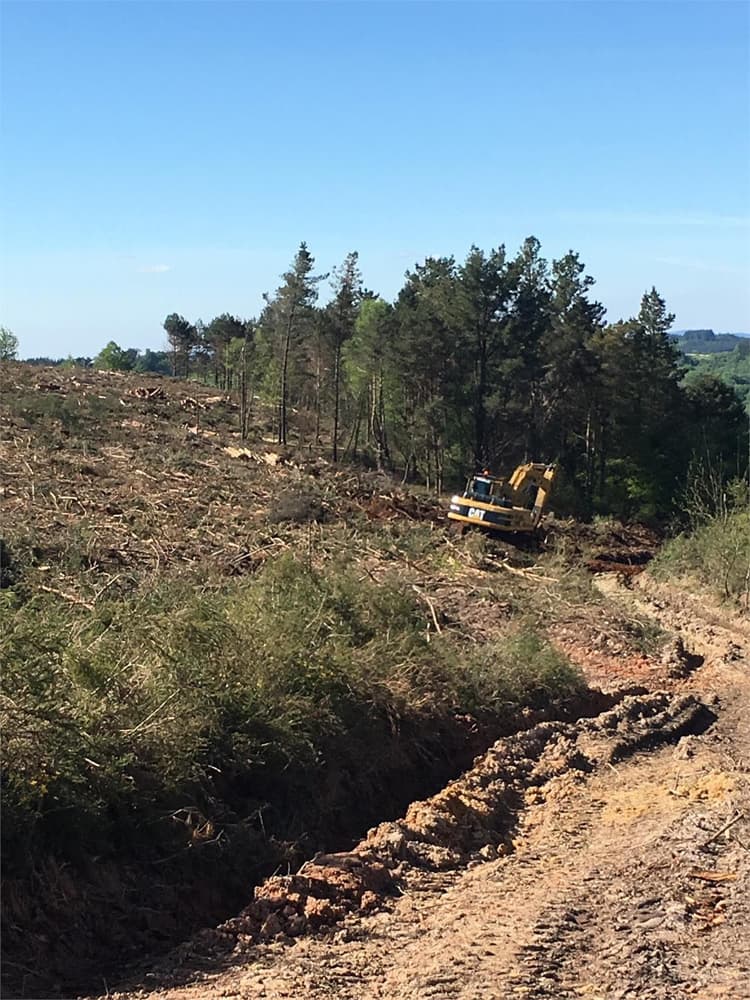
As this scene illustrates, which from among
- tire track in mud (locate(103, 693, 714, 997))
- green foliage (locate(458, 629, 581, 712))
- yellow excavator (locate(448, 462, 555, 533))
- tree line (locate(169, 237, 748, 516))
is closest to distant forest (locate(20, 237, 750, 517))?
tree line (locate(169, 237, 748, 516))

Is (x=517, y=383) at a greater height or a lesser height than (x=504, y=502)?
greater

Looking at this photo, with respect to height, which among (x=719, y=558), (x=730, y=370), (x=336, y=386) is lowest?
(x=719, y=558)

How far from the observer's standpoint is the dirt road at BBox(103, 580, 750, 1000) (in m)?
5.25

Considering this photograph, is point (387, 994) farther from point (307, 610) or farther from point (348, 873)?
point (307, 610)

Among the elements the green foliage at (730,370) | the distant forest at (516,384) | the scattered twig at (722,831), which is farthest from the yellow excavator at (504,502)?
the green foliage at (730,370)

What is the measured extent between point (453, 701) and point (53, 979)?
20.8 ft

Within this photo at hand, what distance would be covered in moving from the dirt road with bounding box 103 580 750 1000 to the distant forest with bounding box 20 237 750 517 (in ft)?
98.7

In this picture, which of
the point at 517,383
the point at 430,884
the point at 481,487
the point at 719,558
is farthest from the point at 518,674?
the point at 517,383

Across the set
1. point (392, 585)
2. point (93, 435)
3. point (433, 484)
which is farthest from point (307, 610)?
point (433, 484)

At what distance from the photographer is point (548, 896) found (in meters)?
6.64

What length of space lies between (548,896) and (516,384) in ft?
120

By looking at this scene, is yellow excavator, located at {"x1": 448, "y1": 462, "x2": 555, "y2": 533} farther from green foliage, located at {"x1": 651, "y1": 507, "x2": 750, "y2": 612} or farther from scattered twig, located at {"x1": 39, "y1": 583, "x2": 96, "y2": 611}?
scattered twig, located at {"x1": 39, "y1": 583, "x2": 96, "y2": 611}

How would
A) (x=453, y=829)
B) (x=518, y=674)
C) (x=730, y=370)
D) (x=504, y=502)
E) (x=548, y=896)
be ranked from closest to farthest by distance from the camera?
(x=548, y=896) → (x=453, y=829) → (x=518, y=674) → (x=504, y=502) → (x=730, y=370)

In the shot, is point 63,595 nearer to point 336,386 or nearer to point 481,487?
point 481,487
